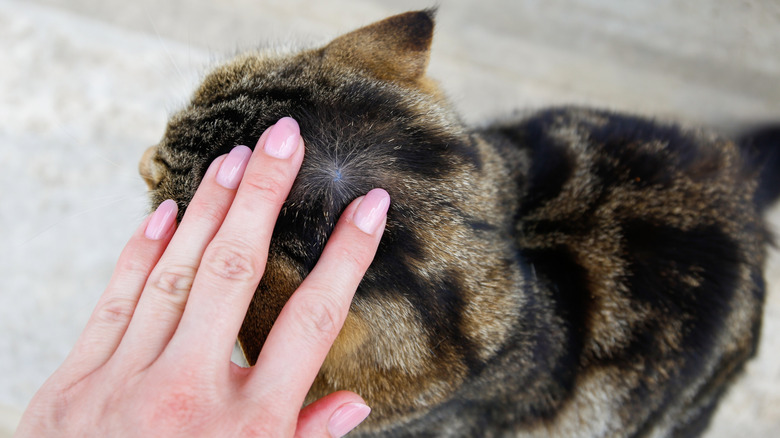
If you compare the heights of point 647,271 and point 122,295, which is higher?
point 122,295

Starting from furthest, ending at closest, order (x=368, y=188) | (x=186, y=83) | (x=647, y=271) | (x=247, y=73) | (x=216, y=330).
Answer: (x=186, y=83) → (x=647, y=271) → (x=247, y=73) → (x=368, y=188) → (x=216, y=330)

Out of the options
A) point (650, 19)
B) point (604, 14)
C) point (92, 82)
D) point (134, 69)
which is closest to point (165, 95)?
point (134, 69)

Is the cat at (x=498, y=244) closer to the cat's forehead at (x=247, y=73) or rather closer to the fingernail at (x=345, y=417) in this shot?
the cat's forehead at (x=247, y=73)

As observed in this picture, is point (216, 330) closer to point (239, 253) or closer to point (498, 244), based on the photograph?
point (239, 253)

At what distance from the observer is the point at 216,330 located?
0.77m

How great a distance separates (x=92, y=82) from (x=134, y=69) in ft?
0.54

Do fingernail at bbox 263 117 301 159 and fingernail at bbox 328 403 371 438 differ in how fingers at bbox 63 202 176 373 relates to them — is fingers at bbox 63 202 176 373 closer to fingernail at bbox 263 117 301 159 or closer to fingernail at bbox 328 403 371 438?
fingernail at bbox 263 117 301 159

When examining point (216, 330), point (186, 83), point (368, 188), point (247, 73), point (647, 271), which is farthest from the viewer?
point (186, 83)

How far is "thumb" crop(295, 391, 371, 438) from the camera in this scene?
2.66ft

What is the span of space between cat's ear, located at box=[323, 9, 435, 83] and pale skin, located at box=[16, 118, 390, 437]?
0.82 ft

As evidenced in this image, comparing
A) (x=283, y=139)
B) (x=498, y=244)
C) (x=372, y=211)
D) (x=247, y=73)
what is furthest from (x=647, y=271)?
(x=247, y=73)

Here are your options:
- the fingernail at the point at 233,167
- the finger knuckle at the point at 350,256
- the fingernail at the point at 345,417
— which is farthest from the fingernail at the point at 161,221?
the fingernail at the point at 345,417

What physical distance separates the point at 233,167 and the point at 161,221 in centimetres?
18

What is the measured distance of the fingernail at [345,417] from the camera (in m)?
0.83
